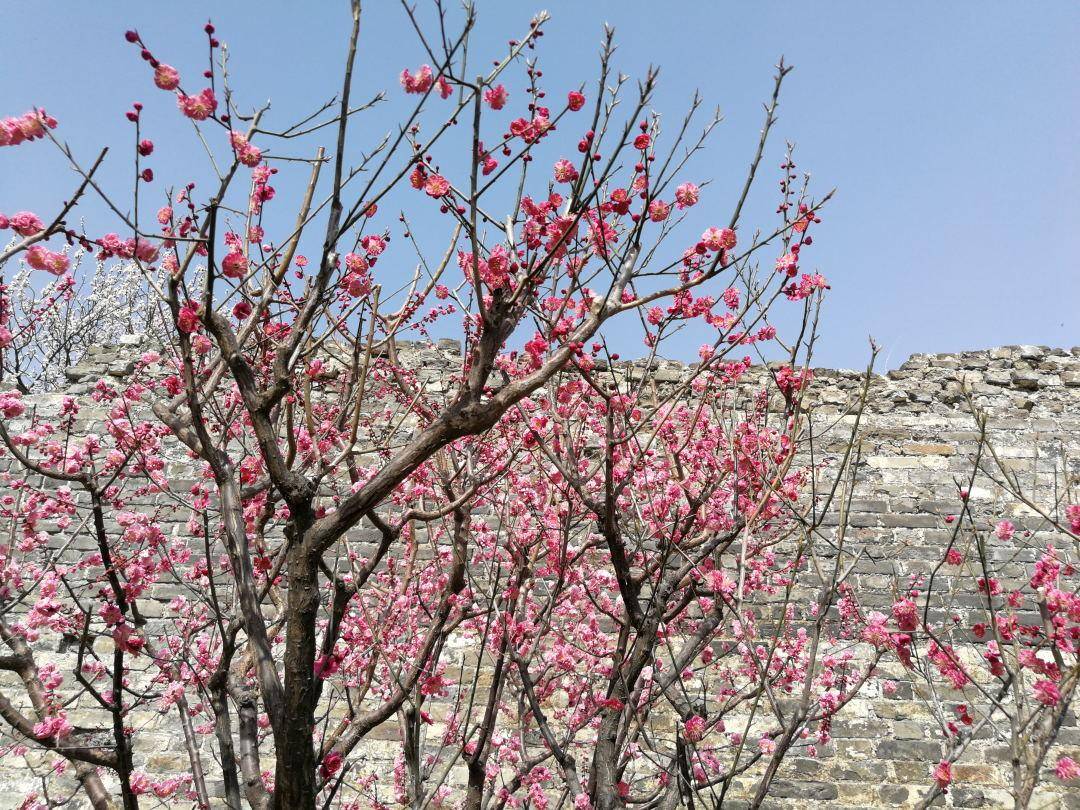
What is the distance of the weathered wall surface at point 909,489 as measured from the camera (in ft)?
16.2

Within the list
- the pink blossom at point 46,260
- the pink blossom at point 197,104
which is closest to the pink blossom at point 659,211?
the pink blossom at point 197,104

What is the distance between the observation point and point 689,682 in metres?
5.51

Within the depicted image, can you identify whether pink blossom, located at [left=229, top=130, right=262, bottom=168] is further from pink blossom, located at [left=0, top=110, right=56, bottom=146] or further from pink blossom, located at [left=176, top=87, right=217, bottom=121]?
pink blossom, located at [left=0, top=110, right=56, bottom=146]

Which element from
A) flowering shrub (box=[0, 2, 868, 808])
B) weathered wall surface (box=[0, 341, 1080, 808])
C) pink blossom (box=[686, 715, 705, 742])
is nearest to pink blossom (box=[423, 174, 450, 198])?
flowering shrub (box=[0, 2, 868, 808])

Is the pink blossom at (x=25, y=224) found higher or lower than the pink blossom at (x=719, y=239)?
higher

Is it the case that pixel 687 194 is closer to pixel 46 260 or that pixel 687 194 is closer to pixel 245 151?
pixel 245 151

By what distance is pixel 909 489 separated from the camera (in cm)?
712

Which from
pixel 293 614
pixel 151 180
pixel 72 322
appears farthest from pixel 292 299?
pixel 72 322

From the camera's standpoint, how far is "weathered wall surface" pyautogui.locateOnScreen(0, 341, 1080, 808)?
4938mm

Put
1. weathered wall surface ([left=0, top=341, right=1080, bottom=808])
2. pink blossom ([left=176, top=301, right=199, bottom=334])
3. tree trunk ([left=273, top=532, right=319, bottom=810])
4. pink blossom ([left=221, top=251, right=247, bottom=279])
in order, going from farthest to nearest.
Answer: weathered wall surface ([left=0, top=341, right=1080, bottom=808]), pink blossom ([left=221, top=251, right=247, bottom=279]), pink blossom ([left=176, top=301, right=199, bottom=334]), tree trunk ([left=273, top=532, right=319, bottom=810])

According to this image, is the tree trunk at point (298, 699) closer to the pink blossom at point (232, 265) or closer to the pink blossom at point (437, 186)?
the pink blossom at point (232, 265)

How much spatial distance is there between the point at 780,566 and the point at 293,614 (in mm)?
4810

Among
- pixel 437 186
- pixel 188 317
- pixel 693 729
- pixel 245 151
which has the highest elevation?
pixel 245 151

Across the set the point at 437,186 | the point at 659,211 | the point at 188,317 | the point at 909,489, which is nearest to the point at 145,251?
the point at 188,317
